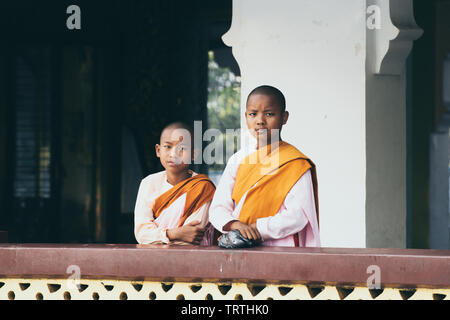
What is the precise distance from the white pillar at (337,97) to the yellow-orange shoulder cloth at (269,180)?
1.48 m

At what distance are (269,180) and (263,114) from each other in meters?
0.28

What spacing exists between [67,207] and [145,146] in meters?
1.12

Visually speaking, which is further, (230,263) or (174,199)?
(174,199)

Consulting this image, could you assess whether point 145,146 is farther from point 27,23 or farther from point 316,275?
point 316,275

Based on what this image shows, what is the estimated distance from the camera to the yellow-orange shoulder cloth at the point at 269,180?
2.54 m

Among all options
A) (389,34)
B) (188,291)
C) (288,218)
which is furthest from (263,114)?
(389,34)

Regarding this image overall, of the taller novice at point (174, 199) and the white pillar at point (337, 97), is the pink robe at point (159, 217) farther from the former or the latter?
the white pillar at point (337, 97)

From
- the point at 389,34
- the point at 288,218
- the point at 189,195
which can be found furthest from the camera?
the point at 389,34

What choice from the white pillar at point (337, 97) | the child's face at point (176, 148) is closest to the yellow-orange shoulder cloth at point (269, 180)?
the child's face at point (176, 148)

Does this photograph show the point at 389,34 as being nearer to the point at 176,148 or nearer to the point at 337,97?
the point at 337,97

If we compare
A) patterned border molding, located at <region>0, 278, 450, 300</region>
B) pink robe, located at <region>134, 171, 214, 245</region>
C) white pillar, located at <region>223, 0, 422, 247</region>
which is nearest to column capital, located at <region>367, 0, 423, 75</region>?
white pillar, located at <region>223, 0, 422, 247</region>

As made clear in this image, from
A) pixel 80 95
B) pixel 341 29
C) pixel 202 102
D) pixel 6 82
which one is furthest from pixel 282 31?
pixel 6 82

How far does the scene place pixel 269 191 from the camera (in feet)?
8.38

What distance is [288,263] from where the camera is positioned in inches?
87.3
